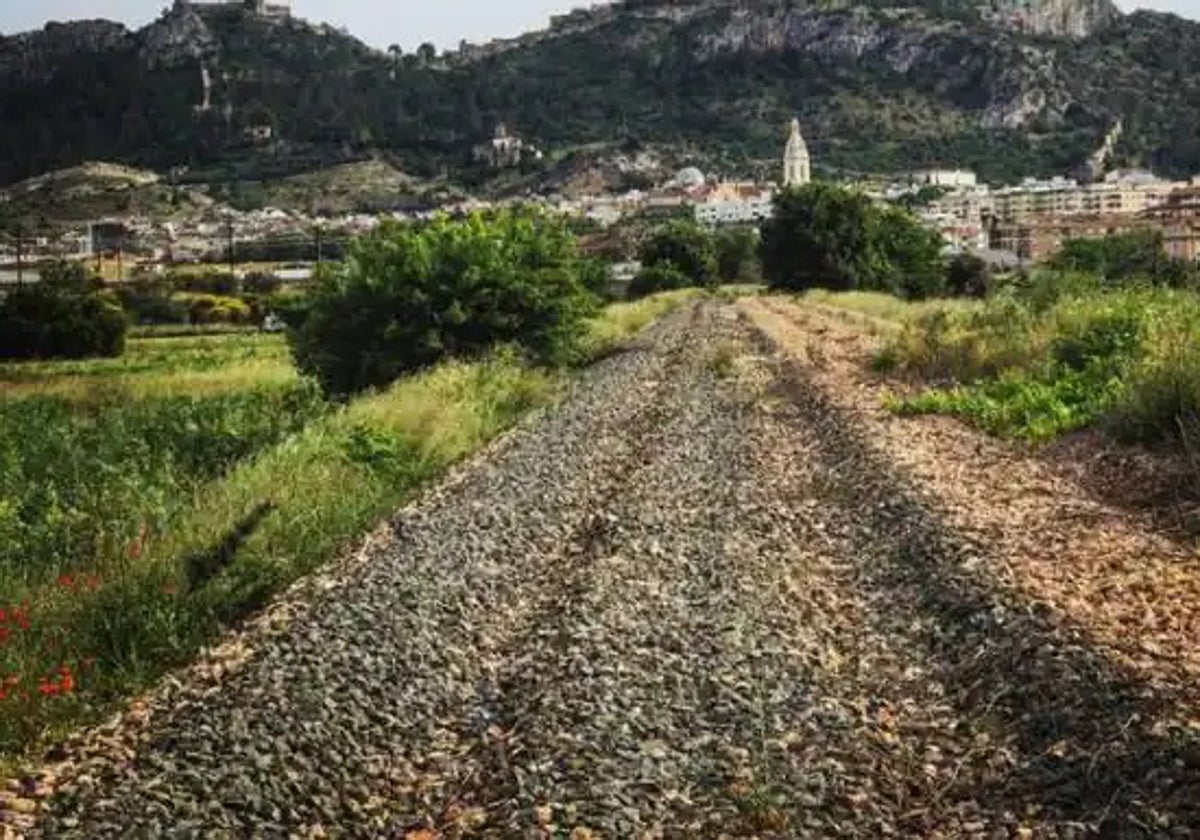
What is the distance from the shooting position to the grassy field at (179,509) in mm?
8727

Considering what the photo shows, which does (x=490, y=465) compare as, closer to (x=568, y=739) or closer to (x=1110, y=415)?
(x=1110, y=415)

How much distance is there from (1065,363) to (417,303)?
1254cm

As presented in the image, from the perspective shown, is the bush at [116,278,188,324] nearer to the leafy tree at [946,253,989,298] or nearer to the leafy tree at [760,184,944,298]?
the leafy tree at [760,184,944,298]

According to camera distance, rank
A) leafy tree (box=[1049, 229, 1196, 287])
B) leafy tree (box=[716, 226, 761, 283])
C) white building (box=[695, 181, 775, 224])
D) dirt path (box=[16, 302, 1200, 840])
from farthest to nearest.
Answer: white building (box=[695, 181, 775, 224]) → leafy tree (box=[716, 226, 761, 283]) → leafy tree (box=[1049, 229, 1196, 287]) → dirt path (box=[16, 302, 1200, 840])

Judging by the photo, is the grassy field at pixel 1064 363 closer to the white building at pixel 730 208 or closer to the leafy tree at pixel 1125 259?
the leafy tree at pixel 1125 259

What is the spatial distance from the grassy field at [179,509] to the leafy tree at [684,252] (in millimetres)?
65343

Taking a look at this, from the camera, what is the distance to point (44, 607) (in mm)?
9367

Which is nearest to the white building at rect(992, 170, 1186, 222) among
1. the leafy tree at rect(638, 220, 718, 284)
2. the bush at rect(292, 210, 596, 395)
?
the leafy tree at rect(638, 220, 718, 284)

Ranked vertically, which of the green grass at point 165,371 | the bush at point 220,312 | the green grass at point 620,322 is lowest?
the green grass at point 165,371

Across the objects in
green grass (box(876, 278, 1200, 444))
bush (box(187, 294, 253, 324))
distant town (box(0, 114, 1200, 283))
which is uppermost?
distant town (box(0, 114, 1200, 283))

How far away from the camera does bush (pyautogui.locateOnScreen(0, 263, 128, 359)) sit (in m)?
68.0

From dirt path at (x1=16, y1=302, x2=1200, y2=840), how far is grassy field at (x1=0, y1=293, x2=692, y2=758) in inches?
30.7

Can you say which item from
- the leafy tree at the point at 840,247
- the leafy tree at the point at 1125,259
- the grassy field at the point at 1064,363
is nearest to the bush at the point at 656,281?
the leafy tree at the point at 840,247

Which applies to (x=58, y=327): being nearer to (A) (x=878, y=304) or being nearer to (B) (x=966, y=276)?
(A) (x=878, y=304)
